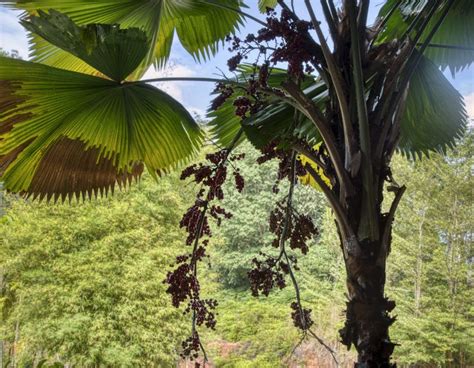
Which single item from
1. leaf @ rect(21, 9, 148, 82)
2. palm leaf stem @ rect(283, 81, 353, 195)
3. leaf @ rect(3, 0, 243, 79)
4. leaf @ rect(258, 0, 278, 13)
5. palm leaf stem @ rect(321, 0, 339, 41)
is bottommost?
A: palm leaf stem @ rect(283, 81, 353, 195)

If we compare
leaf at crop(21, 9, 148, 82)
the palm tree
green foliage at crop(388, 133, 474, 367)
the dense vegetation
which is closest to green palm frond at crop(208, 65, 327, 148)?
the palm tree

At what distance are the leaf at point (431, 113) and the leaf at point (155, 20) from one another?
18.5 inches

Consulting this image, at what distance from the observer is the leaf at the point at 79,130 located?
2.70 feet

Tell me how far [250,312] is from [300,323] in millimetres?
3314

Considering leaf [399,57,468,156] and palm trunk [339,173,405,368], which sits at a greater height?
leaf [399,57,468,156]

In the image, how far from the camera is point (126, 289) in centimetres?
374

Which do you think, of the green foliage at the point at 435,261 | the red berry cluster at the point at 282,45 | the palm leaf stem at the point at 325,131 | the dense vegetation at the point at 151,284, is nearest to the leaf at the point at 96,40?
the red berry cluster at the point at 282,45

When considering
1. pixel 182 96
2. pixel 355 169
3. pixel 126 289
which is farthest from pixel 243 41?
pixel 126 289

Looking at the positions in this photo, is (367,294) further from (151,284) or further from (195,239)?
(151,284)

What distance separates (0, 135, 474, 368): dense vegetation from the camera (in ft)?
10.7

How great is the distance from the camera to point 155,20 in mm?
1078

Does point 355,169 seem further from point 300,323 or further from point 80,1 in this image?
point 80,1

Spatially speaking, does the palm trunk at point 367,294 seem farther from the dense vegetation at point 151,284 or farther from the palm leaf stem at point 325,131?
the dense vegetation at point 151,284

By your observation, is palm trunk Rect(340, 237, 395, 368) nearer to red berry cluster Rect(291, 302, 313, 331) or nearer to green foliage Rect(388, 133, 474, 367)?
red berry cluster Rect(291, 302, 313, 331)
